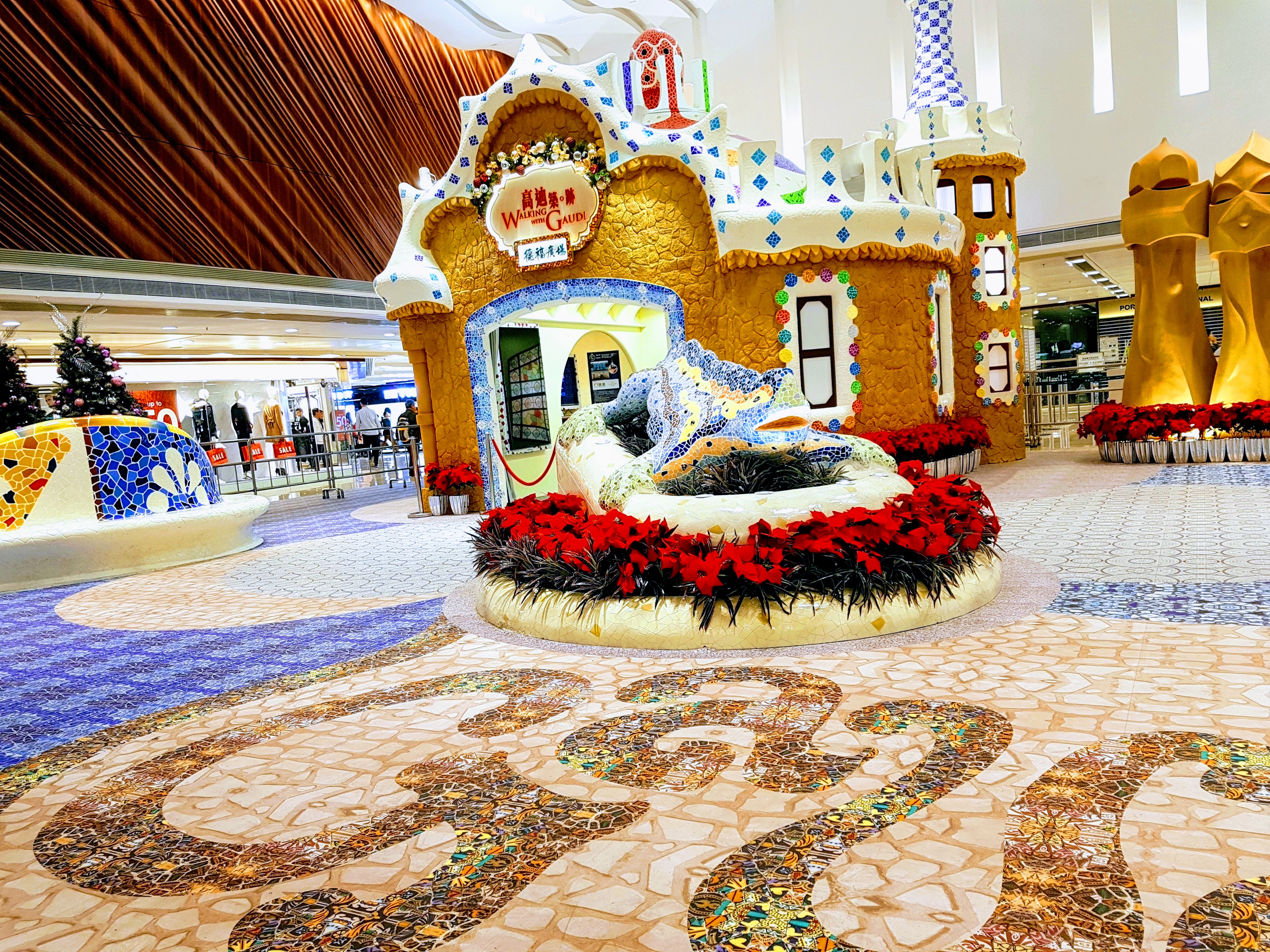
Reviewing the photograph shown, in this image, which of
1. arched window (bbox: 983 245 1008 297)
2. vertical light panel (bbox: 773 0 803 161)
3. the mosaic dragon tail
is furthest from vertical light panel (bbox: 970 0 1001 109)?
the mosaic dragon tail

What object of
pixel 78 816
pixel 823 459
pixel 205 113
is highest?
pixel 205 113

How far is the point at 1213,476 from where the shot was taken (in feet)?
30.5

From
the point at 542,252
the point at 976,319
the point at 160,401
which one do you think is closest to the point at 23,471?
the point at 542,252

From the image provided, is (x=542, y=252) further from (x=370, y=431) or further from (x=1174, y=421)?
(x=370, y=431)

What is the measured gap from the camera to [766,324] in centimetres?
951

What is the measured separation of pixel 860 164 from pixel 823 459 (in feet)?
22.2

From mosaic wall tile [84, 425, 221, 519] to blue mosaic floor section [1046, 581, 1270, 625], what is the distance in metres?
8.58

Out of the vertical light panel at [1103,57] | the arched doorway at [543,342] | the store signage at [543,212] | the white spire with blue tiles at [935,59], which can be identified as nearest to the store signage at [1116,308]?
the vertical light panel at [1103,57]

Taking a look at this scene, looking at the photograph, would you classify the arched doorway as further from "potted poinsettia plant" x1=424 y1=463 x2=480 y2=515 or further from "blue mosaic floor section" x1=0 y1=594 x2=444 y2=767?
"blue mosaic floor section" x1=0 y1=594 x2=444 y2=767

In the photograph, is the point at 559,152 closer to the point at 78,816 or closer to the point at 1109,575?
the point at 1109,575

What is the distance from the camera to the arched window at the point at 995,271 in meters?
12.6

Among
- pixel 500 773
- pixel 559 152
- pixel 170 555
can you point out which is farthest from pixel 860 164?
pixel 500 773

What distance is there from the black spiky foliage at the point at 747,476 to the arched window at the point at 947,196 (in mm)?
8416

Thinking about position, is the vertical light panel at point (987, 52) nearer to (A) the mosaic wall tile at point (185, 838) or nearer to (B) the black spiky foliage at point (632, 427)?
(B) the black spiky foliage at point (632, 427)
